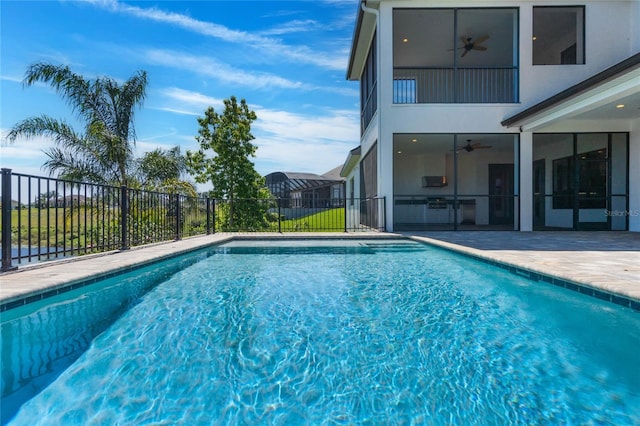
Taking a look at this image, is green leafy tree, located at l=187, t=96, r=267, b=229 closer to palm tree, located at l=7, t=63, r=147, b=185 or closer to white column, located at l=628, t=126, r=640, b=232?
palm tree, located at l=7, t=63, r=147, b=185

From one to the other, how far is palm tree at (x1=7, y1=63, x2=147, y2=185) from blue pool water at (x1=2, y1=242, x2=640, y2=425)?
5.98 metres

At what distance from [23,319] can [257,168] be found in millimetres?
11431

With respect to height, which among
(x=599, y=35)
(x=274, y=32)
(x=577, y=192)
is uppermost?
Answer: (x=274, y=32)

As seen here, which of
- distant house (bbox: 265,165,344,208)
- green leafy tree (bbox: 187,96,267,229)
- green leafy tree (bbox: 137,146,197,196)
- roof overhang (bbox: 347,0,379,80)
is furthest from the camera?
distant house (bbox: 265,165,344,208)

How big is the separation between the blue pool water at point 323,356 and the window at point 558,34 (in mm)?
8805

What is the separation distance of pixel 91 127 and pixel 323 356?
9.34 meters

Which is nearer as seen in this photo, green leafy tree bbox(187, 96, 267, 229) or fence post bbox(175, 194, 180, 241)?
fence post bbox(175, 194, 180, 241)

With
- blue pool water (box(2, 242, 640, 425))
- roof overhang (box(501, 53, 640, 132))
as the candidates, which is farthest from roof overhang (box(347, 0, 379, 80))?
blue pool water (box(2, 242, 640, 425))

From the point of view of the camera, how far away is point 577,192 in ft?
31.0

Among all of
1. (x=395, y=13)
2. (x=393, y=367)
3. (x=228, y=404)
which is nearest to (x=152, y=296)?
(x=228, y=404)

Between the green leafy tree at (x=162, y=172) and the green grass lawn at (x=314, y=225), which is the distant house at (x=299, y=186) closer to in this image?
the green grass lawn at (x=314, y=225)

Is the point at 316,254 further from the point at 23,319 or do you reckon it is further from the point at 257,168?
the point at 257,168

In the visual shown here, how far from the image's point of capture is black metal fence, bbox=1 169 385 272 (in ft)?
13.6

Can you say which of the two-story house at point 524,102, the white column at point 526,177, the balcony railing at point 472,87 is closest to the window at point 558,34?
the two-story house at point 524,102
